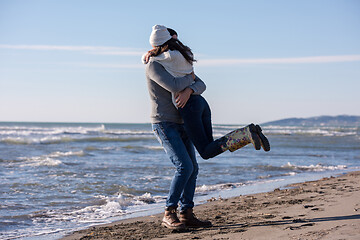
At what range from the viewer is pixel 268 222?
12.9ft

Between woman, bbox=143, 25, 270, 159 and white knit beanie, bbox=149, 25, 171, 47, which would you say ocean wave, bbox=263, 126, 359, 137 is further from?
white knit beanie, bbox=149, 25, 171, 47

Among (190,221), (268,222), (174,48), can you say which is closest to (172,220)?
(190,221)

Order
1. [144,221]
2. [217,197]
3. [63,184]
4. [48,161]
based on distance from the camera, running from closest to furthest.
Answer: [144,221] → [217,197] → [63,184] → [48,161]

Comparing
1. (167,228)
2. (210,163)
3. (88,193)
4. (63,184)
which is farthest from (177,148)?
(210,163)

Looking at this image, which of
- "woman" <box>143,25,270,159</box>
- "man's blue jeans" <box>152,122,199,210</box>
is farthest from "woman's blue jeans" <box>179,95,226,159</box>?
"man's blue jeans" <box>152,122,199,210</box>

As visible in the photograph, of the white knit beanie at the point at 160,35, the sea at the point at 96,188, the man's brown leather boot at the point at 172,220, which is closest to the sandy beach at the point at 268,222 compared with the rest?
the man's brown leather boot at the point at 172,220

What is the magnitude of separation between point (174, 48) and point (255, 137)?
1.06 m

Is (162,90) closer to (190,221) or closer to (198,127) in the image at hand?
(198,127)

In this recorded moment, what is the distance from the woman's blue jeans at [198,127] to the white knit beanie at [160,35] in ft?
1.84

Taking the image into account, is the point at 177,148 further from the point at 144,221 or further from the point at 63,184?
the point at 63,184

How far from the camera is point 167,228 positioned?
160 inches

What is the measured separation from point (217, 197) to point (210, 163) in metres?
5.00

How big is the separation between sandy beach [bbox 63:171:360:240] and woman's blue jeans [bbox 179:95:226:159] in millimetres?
712

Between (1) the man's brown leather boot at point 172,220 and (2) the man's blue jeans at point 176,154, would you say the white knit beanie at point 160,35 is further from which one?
(1) the man's brown leather boot at point 172,220
